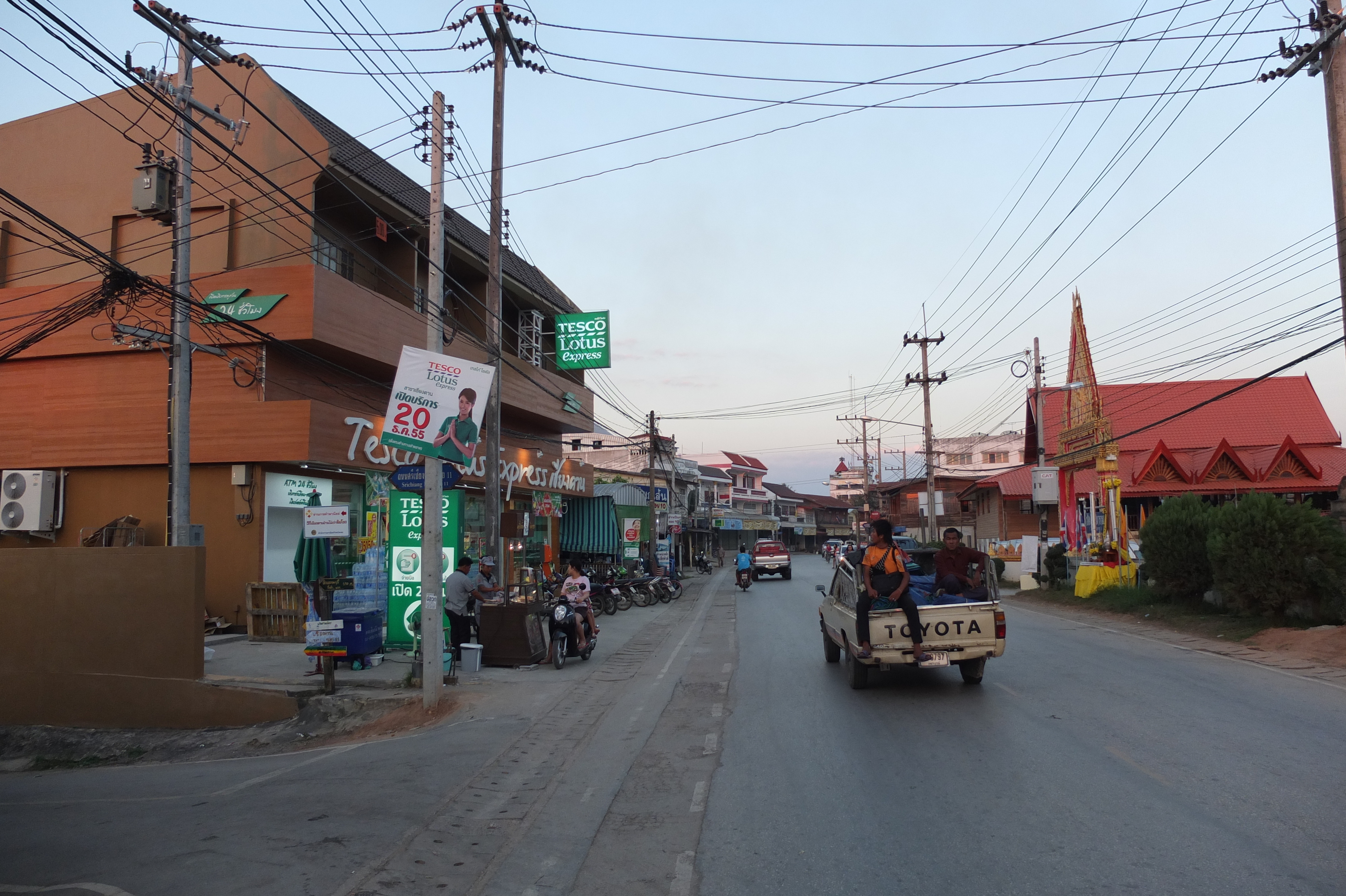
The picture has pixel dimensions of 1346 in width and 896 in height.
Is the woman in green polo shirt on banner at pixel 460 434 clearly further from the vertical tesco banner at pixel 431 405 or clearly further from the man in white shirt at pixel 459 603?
the man in white shirt at pixel 459 603

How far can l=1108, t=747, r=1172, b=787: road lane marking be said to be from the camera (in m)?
6.41

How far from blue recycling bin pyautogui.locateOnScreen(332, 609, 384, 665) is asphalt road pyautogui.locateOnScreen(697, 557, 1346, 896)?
20.7ft

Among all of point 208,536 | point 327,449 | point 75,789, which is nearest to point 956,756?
point 75,789

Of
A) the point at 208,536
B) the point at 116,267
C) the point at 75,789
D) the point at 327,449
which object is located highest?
the point at 116,267

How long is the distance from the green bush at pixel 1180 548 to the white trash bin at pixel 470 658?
48.7ft

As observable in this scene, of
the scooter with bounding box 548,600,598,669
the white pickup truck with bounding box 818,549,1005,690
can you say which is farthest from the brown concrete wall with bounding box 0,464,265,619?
the white pickup truck with bounding box 818,549,1005,690

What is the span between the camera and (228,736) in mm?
11539

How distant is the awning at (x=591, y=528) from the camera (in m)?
36.4

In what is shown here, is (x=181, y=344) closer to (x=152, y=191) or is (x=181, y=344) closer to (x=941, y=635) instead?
(x=152, y=191)

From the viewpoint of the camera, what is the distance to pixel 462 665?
44.8 ft

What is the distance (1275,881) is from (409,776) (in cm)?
621

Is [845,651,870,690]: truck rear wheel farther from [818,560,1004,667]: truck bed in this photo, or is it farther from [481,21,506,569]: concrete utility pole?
[481,21,506,569]: concrete utility pole

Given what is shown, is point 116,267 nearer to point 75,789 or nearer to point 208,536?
point 75,789

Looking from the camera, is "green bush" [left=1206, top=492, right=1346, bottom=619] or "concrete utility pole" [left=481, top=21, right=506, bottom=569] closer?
"green bush" [left=1206, top=492, right=1346, bottom=619]
